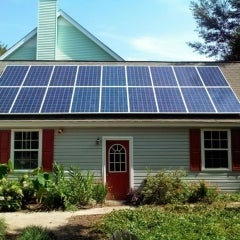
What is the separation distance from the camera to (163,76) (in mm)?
17078

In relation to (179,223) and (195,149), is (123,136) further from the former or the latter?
(179,223)

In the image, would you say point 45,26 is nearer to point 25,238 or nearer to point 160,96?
point 160,96

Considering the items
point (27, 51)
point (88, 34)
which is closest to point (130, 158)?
point (88, 34)

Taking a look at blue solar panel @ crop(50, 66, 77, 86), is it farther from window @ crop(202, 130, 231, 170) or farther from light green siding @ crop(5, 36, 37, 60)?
light green siding @ crop(5, 36, 37, 60)

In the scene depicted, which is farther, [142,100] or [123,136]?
[142,100]

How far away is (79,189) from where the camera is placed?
13.0 meters

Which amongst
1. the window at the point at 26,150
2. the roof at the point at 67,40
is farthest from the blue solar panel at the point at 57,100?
the roof at the point at 67,40

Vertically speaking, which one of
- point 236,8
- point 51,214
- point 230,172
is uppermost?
point 236,8

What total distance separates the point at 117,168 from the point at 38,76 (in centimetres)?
517

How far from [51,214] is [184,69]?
8.81 metres

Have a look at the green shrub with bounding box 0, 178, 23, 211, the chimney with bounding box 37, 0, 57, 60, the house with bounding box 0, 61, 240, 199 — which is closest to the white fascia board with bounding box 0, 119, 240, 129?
the house with bounding box 0, 61, 240, 199

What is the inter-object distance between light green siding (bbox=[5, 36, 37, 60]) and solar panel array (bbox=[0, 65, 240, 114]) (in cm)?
652

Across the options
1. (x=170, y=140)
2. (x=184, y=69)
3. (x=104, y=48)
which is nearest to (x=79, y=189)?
(x=170, y=140)

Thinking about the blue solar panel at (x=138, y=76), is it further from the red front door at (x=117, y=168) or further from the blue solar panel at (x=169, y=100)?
the red front door at (x=117, y=168)
